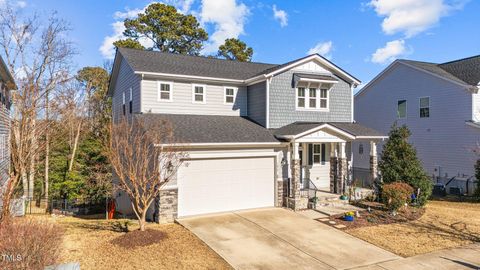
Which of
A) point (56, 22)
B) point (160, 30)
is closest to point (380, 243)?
point (56, 22)

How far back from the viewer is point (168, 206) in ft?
41.0

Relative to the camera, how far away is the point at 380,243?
34.0 ft

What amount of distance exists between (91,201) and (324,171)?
14630 millimetres

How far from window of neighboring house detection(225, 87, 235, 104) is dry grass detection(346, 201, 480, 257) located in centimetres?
943

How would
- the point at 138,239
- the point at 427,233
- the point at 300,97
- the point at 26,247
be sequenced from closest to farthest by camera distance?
the point at 26,247 < the point at 138,239 < the point at 427,233 < the point at 300,97

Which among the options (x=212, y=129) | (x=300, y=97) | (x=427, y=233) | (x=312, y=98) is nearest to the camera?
(x=427, y=233)

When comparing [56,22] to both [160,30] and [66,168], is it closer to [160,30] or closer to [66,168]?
[66,168]

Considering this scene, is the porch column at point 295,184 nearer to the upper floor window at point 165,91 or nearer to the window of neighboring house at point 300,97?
the window of neighboring house at point 300,97

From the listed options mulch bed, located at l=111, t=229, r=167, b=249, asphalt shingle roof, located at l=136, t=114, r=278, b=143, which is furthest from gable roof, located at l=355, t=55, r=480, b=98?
mulch bed, located at l=111, t=229, r=167, b=249

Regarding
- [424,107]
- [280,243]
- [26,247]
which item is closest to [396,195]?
[280,243]

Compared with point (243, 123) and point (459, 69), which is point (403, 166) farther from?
point (459, 69)

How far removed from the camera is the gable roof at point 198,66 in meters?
16.2

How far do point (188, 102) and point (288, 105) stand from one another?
538 centimetres

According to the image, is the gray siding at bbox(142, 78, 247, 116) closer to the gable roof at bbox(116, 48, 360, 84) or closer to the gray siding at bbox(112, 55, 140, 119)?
the gable roof at bbox(116, 48, 360, 84)
